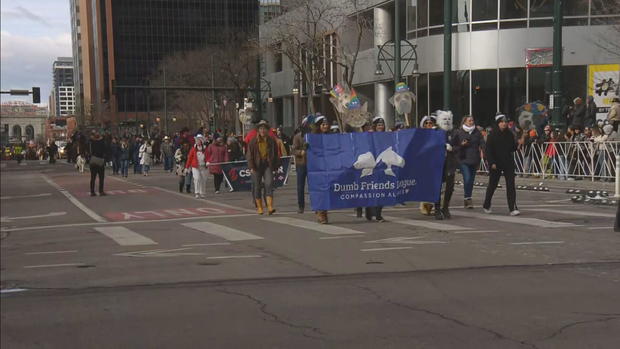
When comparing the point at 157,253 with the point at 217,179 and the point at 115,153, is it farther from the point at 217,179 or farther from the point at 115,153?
the point at 115,153

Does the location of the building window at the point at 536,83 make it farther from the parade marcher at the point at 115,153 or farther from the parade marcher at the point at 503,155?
the parade marcher at the point at 503,155

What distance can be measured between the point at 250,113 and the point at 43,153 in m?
57.5

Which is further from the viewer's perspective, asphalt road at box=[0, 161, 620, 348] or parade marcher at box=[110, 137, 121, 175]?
parade marcher at box=[110, 137, 121, 175]

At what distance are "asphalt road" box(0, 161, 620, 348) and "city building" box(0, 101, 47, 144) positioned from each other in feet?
305

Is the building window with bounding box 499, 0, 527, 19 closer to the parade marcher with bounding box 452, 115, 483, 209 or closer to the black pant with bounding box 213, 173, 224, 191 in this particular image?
the black pant with bounding box 213, 173, 224, 191

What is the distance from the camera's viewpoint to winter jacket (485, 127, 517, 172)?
1327cm

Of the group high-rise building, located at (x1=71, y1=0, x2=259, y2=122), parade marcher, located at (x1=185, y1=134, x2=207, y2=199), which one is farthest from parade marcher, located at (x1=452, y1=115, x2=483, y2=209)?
high-rise building, located at (x1=71, y1=0, x2=259, y2=122)

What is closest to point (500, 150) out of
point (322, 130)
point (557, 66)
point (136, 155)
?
point (322, 130)

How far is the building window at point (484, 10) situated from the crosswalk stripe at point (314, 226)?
79.3 feet

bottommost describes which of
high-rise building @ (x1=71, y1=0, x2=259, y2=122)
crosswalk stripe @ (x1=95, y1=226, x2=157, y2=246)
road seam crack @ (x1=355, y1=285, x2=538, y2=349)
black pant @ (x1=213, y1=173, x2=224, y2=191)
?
road seam crack @ (x1=355, y1=285, x2=538, y2=349)

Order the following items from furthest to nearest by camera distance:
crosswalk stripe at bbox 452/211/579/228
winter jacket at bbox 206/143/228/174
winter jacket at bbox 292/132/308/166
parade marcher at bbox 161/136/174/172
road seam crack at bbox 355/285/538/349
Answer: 1. parade marcher at bbox 161/136/174/172
2. winter jacket at bbox 206/143/228/174
3. winter jacket at bbox 292/132/308/166
4. crosswalk stripe at bbox 452/211/579/228
5. road seam crack at bbox 355/285/538/349

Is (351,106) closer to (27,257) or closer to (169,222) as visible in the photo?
(169,222)

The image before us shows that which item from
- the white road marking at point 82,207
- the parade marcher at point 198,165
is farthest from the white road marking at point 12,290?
the parade marcher at point 198,165

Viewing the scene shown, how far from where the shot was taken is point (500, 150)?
43.7ft
